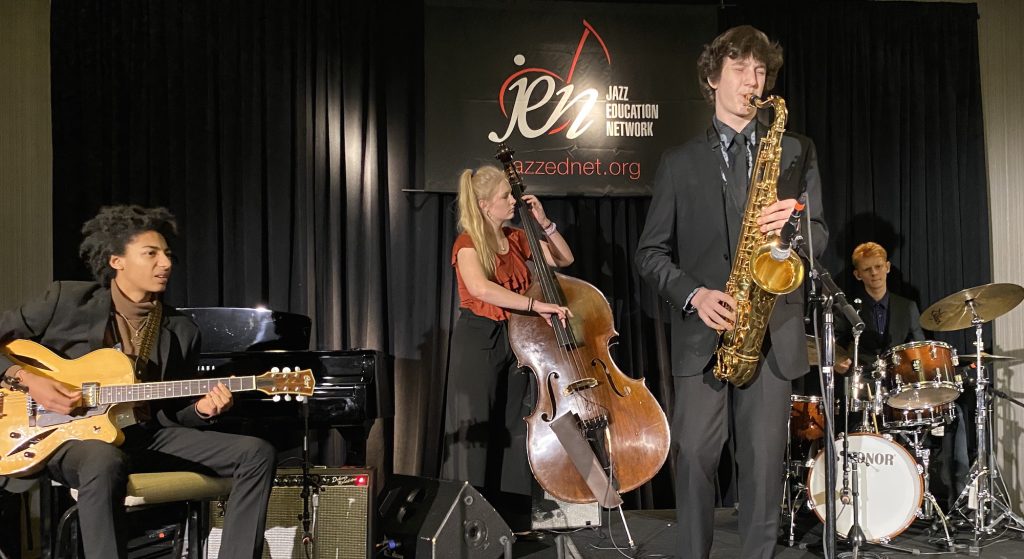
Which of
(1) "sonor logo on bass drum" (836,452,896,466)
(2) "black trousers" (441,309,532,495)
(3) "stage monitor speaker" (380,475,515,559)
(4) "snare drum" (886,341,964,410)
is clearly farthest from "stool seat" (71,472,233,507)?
(4) "snare drum" (886,341,964,410)

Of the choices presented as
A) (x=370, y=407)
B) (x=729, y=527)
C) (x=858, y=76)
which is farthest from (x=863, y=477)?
(x=858, y=76)

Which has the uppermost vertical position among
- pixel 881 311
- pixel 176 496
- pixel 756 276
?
pixel 756 276

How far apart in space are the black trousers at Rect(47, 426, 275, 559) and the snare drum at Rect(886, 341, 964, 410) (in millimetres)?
3093

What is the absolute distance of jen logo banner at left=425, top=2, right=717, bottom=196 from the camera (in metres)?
5.45

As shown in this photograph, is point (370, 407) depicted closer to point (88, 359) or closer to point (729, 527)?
point (88, 359)

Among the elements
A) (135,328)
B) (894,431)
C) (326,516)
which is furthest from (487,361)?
(894,431)

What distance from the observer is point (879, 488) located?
14.3 feet

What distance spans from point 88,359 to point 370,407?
1.22m

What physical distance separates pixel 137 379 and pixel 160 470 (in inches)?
16.1

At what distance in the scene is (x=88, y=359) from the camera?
3.26m

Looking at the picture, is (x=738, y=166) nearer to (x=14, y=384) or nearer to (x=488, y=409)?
(x=488, y=409)

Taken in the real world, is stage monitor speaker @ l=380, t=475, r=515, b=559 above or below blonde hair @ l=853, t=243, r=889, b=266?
below

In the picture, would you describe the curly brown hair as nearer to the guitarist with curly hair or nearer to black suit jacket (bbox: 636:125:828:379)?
black suit jacket (bbox: 636:125:828:379)

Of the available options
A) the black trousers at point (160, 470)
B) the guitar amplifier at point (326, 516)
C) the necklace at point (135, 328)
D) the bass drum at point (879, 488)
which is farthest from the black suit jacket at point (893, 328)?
the necklace at point (135, 328)
